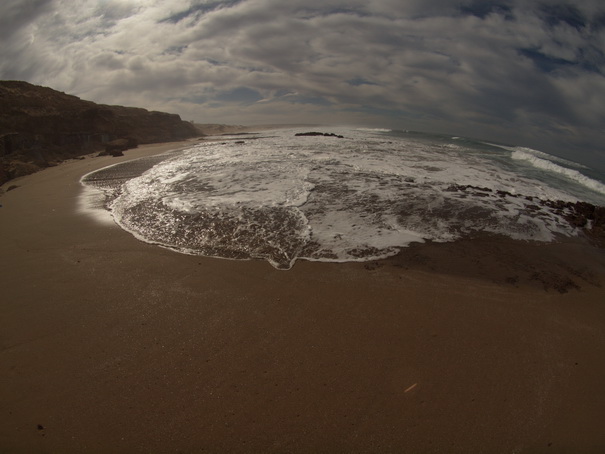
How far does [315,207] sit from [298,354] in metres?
4.39

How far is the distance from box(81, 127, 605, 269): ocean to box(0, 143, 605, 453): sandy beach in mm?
655

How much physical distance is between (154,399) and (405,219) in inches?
222

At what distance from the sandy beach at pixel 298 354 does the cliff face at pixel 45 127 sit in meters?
10.2

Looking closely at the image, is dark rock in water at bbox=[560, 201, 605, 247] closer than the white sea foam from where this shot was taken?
Yes

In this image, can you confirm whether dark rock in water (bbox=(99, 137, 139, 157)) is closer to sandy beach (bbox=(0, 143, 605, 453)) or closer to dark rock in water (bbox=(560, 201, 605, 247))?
sandy beach (bbox=(0, 143, 605, 453))

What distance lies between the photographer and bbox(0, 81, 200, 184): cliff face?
1267 cm

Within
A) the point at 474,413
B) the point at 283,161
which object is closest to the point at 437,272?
the point at 474,413

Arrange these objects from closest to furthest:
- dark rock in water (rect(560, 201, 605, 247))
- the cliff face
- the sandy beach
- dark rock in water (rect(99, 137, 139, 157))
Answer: the sandy beach
dark rock in water (rect(560, 201, 605, 247))
the cliff face
dark rock in water (rect(99, 137, 139, 157))

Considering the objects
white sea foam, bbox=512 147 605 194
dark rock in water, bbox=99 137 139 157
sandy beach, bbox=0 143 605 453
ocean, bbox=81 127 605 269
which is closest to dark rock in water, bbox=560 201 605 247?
ocean, bbox=81 127 605 269

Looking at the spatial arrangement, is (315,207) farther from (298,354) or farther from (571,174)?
(571,174)

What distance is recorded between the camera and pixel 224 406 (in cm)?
263

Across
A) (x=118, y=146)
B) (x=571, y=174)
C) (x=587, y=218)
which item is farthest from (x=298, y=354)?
(x=118, y=146)

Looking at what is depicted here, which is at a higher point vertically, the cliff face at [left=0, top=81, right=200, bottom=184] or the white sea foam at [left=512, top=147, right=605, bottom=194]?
the cliff face at [left=0, top=81, right=200, bottom=184]

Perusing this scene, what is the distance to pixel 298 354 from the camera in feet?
10.4
